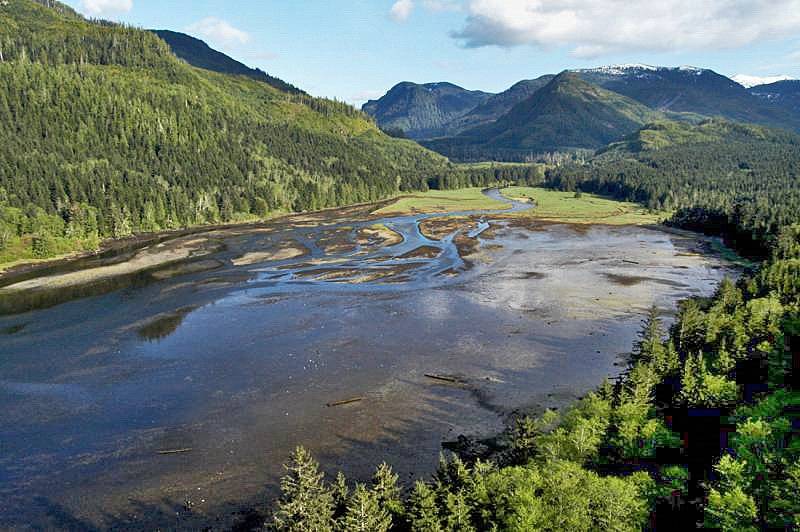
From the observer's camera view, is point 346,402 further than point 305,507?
Yes

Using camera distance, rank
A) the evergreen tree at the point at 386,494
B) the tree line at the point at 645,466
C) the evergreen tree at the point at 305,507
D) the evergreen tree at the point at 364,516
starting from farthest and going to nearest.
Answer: the evergreen tree at the point at 386,494 < the tree line at the point at 645,466 < the evergreen tree at the point at 305,507 < the evergreen tree at the point at 364,516

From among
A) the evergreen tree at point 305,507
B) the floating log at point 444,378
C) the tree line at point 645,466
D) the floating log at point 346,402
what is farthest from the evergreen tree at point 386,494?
the floating log at point 444,378

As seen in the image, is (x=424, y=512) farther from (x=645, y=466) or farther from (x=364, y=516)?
(x=645, y=466)

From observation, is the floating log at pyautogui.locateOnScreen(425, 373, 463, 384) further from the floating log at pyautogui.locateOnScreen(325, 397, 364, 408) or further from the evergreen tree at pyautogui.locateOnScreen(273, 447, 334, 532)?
the evergreen tree at pyautogui.locateOnScreen(273, 447, 334, 532)

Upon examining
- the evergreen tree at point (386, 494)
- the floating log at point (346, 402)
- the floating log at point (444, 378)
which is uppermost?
the evergreen tree at point (386, 494)

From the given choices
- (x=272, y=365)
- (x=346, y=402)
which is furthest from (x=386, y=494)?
(x=272, y=365)

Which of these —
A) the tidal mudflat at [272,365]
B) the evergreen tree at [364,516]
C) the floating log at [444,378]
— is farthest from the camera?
the floating log at [444,378]

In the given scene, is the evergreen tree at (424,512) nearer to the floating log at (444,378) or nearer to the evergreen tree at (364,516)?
the evergreen tree at (364,516)

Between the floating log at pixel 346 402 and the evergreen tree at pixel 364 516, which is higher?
the evergreen tree at pixel 364 516
